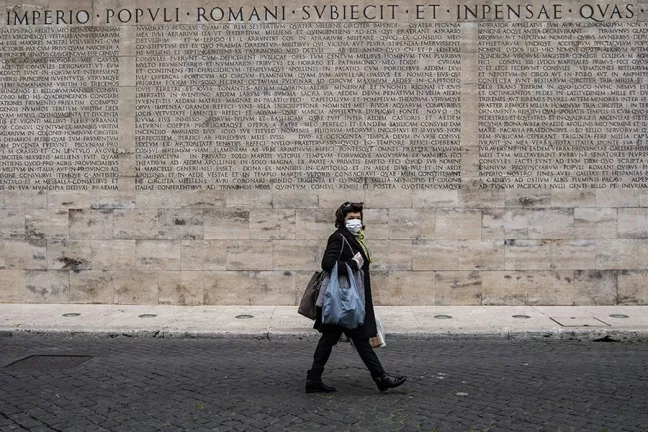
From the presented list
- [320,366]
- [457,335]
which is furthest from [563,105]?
[320,366]

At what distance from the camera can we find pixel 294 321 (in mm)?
10594

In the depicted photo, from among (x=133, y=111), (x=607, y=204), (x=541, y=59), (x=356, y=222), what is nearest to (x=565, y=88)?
(x=541, y=59)

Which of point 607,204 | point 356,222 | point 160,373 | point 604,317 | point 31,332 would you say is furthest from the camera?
point 607,204

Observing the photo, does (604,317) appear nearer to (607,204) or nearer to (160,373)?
(607,204)

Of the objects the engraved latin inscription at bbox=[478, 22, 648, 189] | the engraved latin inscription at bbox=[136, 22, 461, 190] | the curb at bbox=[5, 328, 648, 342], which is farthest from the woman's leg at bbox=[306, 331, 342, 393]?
the engraved latin inscription at bbox=[478, 22, 648, 189]

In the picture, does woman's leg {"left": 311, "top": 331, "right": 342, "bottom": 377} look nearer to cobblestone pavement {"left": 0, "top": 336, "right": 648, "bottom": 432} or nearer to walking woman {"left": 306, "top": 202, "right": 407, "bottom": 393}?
walking woman {"left": 306, "top": 202, "right": 407, "bottom": 393}

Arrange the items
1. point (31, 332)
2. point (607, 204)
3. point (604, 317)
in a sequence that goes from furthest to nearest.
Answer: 1. point (607, 204)
2. point (604, 317)
3. point (31, 332)

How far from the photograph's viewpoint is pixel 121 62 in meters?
12.5

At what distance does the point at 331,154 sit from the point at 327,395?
21.4 ft

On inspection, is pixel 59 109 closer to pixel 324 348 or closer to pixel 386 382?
pixel 324 348

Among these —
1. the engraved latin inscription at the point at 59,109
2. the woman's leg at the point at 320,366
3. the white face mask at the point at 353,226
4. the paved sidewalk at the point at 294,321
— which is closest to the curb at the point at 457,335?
the paved sidewalk at the point at 294,321

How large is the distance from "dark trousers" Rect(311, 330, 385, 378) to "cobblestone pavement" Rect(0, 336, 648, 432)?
250 millimetres

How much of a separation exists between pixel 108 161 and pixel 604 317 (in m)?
9.27

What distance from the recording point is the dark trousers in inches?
255
